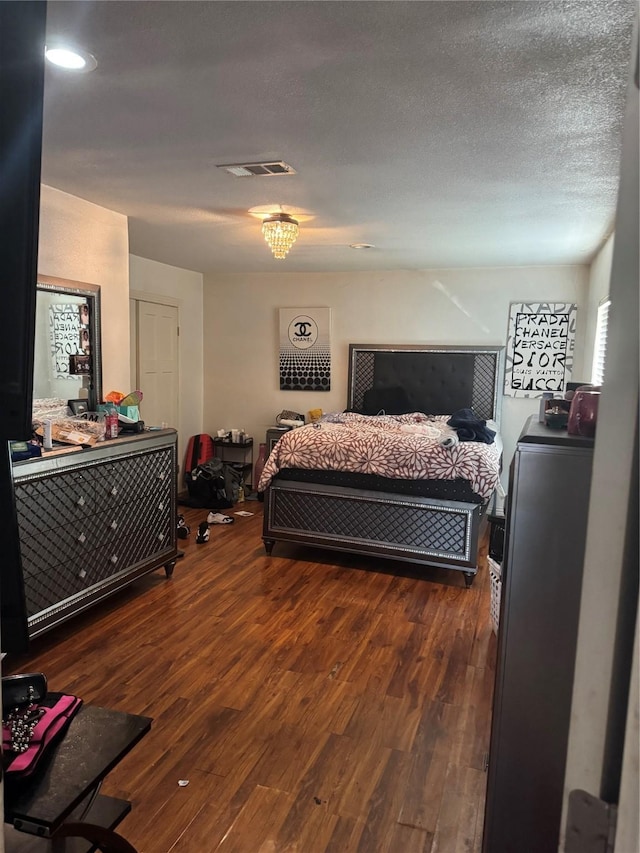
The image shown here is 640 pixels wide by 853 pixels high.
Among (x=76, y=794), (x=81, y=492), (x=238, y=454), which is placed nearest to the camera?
(x=76, y=794)

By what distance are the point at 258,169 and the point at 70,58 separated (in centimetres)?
111

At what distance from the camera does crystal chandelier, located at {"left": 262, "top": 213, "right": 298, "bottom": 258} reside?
11.9 ft

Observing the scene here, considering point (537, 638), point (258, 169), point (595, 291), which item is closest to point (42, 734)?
point (537, 638)

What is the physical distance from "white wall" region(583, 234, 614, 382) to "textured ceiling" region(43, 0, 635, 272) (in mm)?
469

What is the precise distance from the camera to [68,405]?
360 centimetres

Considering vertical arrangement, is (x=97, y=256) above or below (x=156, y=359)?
above

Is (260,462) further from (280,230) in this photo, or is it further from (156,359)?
(280,230)

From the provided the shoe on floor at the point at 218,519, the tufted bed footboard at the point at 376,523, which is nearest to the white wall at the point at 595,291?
the tufted bed footboard at the point at 376,523

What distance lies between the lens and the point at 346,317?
20.5ft

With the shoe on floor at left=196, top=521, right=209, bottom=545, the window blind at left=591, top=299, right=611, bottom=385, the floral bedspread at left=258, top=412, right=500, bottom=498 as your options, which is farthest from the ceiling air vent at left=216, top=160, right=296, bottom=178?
the shoe on floor at left=196, top=521, right=209, bottom=545

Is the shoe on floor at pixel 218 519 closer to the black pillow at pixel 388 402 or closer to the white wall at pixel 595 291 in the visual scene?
the black pillow at pixel 388 402

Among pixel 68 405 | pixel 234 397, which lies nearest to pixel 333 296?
pixel 234 397

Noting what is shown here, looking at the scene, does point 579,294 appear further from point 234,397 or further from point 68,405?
point 68,405

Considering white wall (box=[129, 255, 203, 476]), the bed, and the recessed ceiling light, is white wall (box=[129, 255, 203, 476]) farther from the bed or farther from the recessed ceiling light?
the recessed ceiling light
